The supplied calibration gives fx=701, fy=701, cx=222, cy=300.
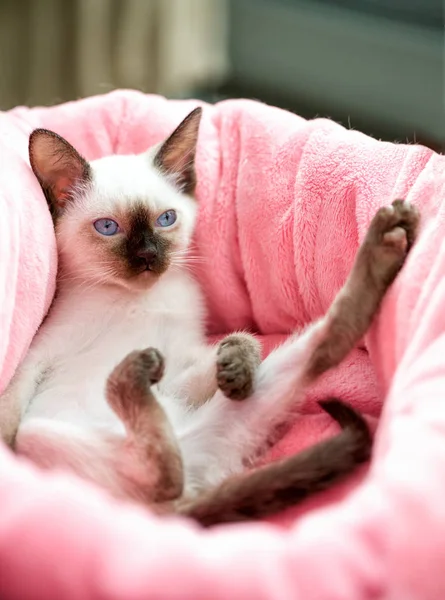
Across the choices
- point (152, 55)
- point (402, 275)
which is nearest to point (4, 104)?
point (152, 55)

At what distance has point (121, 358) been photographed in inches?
54.0

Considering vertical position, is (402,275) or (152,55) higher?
(402,275)

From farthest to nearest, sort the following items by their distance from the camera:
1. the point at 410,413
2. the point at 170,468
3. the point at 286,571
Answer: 1. the point at 170,468
2. the point at 410,413
3. the point at 286,571

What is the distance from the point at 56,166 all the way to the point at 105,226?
16 cm

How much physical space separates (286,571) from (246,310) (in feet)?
2.98

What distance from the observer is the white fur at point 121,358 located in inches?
47.1

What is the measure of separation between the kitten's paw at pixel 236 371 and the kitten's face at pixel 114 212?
0.25 meters

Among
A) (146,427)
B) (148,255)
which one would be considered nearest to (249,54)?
(148,255)

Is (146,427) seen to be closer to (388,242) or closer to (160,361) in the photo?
(160,361)

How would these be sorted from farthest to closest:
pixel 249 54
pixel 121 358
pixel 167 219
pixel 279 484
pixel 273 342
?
pixel 249 54, pixel 273 342, pixel 167 219, pixel 121 358, pixel 279 484

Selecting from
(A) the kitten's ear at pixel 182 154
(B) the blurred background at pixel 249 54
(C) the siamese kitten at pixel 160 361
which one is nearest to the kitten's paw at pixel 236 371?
(C) the siamese kitten at pixel 160 361

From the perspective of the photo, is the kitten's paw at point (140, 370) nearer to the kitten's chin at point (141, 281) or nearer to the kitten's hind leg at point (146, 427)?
the kitten's hind leg at point (146, 427)

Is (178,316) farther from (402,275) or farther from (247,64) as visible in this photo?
(247,64)

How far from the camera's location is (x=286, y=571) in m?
0.78
